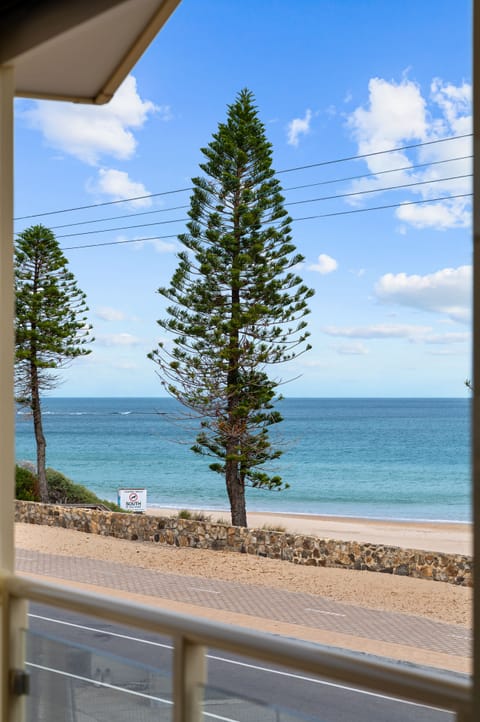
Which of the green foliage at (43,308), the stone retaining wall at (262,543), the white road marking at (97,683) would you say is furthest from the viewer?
the green foliage at (43,308)

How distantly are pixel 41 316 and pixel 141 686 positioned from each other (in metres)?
17.2

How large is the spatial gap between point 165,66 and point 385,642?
3150 cm

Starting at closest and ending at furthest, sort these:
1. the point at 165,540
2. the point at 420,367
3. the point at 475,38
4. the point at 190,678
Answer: the point at 475,38
the point at 190,678
the point at 165,540
the point at 420,367

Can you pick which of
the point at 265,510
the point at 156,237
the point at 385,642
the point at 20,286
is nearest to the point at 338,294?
the point at 156,237

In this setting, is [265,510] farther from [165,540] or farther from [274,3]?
[274,3]

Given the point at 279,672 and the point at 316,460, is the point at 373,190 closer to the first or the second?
the point at 316,460

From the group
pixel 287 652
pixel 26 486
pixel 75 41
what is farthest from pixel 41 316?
pixel 287 652

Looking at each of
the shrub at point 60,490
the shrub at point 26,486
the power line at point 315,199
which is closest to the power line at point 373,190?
the power line at point 315,199

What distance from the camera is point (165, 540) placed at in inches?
597

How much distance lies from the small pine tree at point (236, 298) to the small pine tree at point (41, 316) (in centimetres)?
322

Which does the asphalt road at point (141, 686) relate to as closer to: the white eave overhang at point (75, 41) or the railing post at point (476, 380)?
the railing post at point (476, 380)

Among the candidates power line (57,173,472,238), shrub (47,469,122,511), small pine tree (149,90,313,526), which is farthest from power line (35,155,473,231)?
small pine tree (149,90,313,526)

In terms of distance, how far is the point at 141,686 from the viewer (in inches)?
58.3

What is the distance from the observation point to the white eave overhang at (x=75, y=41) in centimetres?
179
